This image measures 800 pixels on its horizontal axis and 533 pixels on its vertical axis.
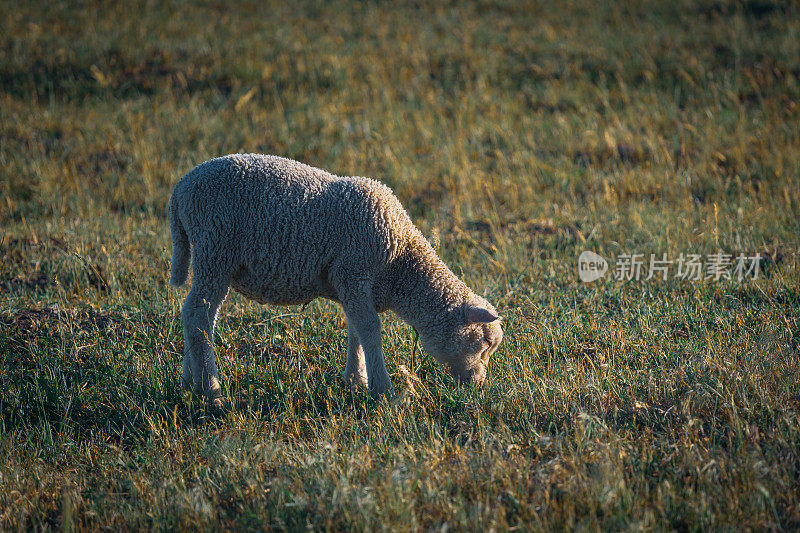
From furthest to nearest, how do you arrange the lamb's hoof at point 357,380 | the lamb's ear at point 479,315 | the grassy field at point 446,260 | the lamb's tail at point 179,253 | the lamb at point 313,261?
the lamb's hoof at point 357,380 < the lamb's tail at point 179,253 < the lamb at point 313,261 < the lamb's ear at point 479,315 < the grassy field at point 446,260

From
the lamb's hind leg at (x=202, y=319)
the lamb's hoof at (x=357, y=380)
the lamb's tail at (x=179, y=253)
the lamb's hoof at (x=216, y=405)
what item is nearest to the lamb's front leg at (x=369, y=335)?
the lamb's hoof at (x=357, y=380)

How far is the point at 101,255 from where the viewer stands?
7082mm

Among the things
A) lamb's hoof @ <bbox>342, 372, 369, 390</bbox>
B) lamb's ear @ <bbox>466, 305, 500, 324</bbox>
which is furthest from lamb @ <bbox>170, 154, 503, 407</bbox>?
lamb's hoof @ <bbox>342, 372, 369, 390</bbox>

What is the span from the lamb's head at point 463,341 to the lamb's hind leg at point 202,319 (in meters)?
1.38

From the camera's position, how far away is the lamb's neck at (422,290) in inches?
184

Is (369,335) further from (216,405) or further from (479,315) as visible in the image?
(216,405)

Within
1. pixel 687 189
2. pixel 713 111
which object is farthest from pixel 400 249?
pixel 713 111

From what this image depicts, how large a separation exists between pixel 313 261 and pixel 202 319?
816mm

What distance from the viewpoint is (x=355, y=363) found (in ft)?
16.7

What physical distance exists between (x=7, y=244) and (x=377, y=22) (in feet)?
33.6

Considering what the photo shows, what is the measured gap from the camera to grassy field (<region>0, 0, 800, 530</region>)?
377 cm

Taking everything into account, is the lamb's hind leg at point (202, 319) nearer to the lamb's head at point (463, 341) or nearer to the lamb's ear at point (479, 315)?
the lamb's head at point (463, 341)

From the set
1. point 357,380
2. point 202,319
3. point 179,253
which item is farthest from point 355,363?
point 179,253

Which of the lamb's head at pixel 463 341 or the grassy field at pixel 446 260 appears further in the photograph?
the lamb's head at pixel 463 341
